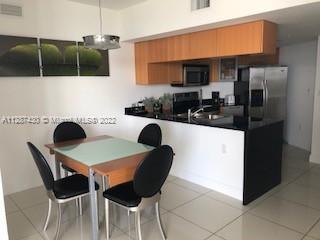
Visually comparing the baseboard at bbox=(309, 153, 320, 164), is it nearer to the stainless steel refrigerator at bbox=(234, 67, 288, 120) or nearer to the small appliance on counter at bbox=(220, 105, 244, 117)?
the stainless steel refrigerator at bbox=(234, 67, 288, 120)

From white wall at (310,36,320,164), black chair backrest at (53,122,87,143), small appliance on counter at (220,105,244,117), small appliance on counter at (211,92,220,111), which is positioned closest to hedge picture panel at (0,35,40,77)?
black chair backrest at (53,122,87,143)

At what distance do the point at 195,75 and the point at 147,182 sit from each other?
3.38 m

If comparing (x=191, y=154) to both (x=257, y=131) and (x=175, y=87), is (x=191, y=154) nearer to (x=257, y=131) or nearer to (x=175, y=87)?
(x=257, y=131)

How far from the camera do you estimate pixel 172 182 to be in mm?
3719

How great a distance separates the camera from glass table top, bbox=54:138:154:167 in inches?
94.1

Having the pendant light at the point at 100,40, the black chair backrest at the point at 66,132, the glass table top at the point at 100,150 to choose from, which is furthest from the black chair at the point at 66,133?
the pendant light at the point at 100,40

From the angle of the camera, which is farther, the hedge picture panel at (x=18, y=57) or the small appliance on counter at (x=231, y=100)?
the small appliance on counter at (x=231, y=100)

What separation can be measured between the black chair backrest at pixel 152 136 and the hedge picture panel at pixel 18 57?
5.48 feet

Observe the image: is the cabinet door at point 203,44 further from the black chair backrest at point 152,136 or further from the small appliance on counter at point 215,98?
the small appliance on counter at point 215,98

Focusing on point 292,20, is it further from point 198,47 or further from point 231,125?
point 231,125

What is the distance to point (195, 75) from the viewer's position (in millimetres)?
5082

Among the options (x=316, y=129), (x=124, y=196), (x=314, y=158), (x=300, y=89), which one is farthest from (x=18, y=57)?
(x=300, y=89)

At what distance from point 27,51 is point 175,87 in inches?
110

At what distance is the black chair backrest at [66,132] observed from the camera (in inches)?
127
